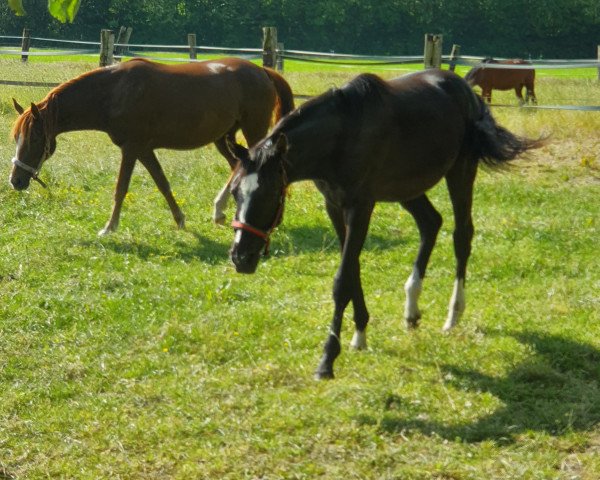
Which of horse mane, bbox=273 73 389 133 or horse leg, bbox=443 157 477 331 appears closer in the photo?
horse mane, bbox=273 73 389 133

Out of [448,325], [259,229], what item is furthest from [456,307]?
[259,229]

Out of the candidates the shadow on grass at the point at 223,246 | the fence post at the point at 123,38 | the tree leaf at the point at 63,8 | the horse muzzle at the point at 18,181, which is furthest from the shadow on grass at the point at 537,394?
the fence post at the point at 123,38

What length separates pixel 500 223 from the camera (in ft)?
31.6

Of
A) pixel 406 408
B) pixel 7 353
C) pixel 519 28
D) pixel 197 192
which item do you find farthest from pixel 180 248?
pixel 519 28

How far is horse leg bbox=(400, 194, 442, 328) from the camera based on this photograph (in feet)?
22.2

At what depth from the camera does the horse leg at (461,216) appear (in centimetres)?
688

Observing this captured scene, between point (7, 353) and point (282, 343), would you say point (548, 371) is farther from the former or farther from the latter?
point (7, 353)

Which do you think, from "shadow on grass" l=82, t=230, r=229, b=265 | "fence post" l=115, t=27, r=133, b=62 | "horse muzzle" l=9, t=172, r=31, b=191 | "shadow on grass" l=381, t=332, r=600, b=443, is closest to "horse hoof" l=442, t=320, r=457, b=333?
"shadow on grass" l=381, t=332, r=600, b=443

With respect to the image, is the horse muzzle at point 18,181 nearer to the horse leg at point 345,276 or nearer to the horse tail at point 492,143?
the horse tail at point 492,143

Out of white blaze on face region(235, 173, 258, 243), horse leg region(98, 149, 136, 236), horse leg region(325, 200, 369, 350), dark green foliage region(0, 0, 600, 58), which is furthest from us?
dark green foliage region(0, 0, 600, 58)

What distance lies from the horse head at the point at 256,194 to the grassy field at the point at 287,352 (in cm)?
86

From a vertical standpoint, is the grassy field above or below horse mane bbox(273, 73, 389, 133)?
below

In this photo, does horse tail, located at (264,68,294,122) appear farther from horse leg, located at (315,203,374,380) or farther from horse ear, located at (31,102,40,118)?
horse leg, located at (315,203,374,380)

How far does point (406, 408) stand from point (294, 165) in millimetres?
1482
